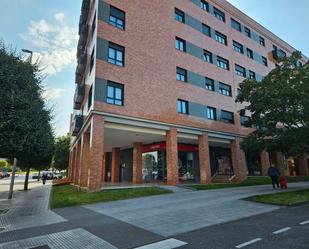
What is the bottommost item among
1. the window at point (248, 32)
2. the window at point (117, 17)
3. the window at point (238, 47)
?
the window at point (117, 17)

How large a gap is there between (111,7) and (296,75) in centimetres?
1466

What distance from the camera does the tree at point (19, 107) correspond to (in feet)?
30.1

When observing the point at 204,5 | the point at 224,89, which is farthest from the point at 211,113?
the point at 204,5

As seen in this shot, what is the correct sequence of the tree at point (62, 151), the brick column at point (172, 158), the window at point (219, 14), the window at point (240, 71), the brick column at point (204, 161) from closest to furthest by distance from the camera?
the brick column at point (172, 158)
the brick column at point (204, 161)
the window at point (219, 14)
the window at point (240, 71)
the tree at point (62, 151)

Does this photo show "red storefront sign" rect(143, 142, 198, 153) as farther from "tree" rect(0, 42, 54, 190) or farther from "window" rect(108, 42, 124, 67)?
"tree" rect(0, 42, 54, 190)

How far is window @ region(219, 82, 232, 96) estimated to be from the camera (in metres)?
25.2

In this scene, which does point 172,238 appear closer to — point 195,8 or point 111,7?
point 111,7

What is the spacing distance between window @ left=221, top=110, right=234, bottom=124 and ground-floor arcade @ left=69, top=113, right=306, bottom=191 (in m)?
1.88

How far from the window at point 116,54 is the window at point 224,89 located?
41.1 ft

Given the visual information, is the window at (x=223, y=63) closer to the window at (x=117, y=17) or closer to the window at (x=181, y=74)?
the window at (x=181, y=74)

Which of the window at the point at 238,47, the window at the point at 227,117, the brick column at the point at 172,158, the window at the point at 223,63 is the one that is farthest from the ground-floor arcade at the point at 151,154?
the window at the point at 238,47

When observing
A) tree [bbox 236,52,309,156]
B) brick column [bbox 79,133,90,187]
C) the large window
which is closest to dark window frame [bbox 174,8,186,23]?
tree [bbox 236,52,309,156]

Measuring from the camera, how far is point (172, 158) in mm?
18859

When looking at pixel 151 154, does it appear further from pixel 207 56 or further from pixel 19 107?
pixel 19 107
